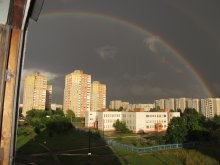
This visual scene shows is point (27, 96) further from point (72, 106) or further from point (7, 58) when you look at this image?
point (7, 58)

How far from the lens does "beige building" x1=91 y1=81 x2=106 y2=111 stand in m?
85.6

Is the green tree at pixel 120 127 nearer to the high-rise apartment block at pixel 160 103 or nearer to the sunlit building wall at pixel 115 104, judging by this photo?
the high-rise apartment block at pixel 160 103

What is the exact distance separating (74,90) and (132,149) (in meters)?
53.7

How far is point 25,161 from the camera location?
65.6 feet

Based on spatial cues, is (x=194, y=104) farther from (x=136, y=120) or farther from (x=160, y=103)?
(x=136, y=120)

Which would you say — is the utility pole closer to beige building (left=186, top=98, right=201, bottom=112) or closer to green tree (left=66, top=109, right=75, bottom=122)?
green tree (left=66, top=109, right=75, bottom=122)

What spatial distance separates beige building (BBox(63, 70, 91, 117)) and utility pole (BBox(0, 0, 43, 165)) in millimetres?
76886

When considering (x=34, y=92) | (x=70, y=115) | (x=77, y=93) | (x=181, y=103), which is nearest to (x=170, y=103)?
(x=181, y=103)

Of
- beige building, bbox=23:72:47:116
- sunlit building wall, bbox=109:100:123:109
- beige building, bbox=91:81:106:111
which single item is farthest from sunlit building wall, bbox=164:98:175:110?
beige building, bbox=23:72:47:116

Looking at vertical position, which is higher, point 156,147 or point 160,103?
point 160,103

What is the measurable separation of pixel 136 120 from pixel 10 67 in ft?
159

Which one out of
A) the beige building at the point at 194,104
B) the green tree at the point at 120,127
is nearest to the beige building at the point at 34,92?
the green tree at the point at 120,127

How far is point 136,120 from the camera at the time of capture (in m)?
48.9

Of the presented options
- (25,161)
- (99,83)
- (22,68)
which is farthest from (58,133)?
(99,83)
